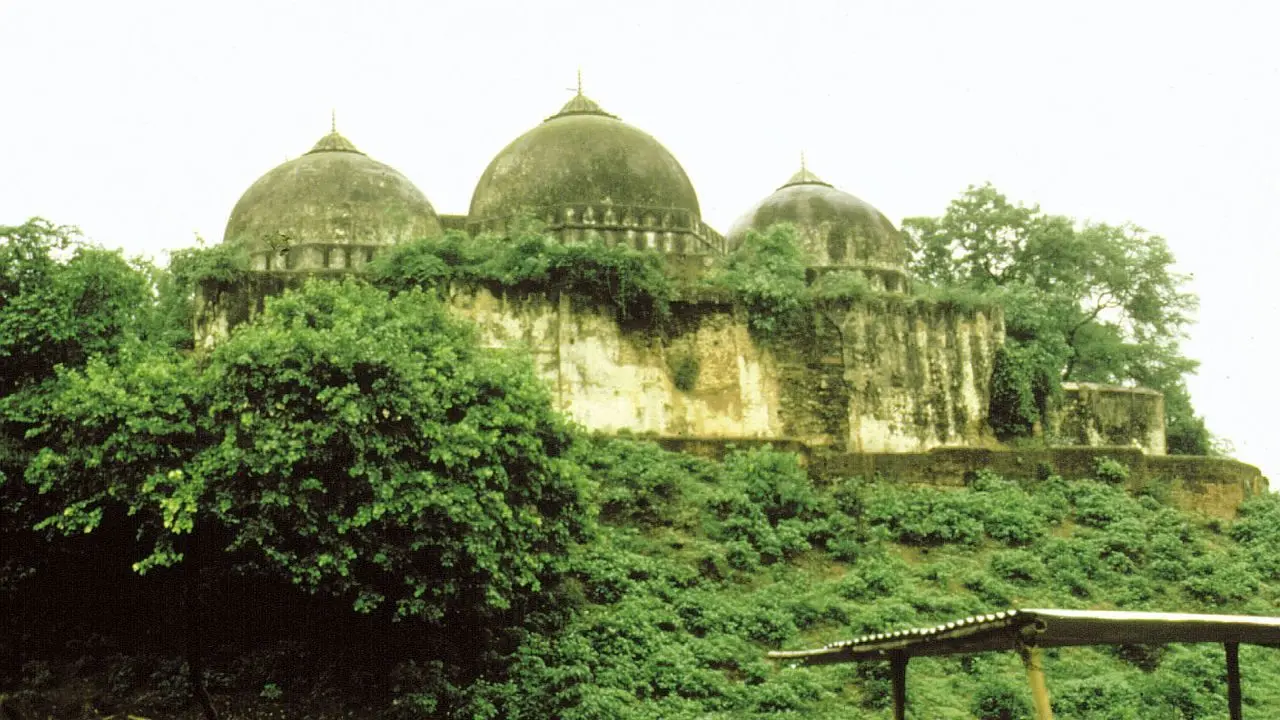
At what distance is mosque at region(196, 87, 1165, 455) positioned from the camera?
750 inches

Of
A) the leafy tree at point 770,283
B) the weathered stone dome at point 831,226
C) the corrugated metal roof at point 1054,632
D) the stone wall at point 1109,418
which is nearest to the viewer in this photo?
the corrugated metal roof at point 1054,632

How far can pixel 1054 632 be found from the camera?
7.70m

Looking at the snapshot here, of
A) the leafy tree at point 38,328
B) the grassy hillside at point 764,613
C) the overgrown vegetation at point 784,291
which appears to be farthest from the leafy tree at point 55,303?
the overgrown vegetation at point 784,291

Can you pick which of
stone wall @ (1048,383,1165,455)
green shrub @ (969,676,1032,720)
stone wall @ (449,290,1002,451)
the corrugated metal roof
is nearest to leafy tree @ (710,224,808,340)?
stone wall @ (449,290,1002,451)

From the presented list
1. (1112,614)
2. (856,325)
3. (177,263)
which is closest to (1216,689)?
(1112,614)

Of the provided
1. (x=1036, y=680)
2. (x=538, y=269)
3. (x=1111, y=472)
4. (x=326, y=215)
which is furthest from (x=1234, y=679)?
(x=326, y=215)

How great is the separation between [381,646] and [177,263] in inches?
314

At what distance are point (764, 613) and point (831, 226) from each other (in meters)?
10.8

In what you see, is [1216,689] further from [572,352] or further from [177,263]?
[177,263]

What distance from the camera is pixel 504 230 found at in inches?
809

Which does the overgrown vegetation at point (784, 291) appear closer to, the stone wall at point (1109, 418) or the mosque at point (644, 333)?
the mosque at point (644, 333)

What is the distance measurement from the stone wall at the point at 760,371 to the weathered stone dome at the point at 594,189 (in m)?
1.55

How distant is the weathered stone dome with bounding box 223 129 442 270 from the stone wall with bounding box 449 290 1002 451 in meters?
2.98

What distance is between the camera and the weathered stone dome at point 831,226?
23.7m
